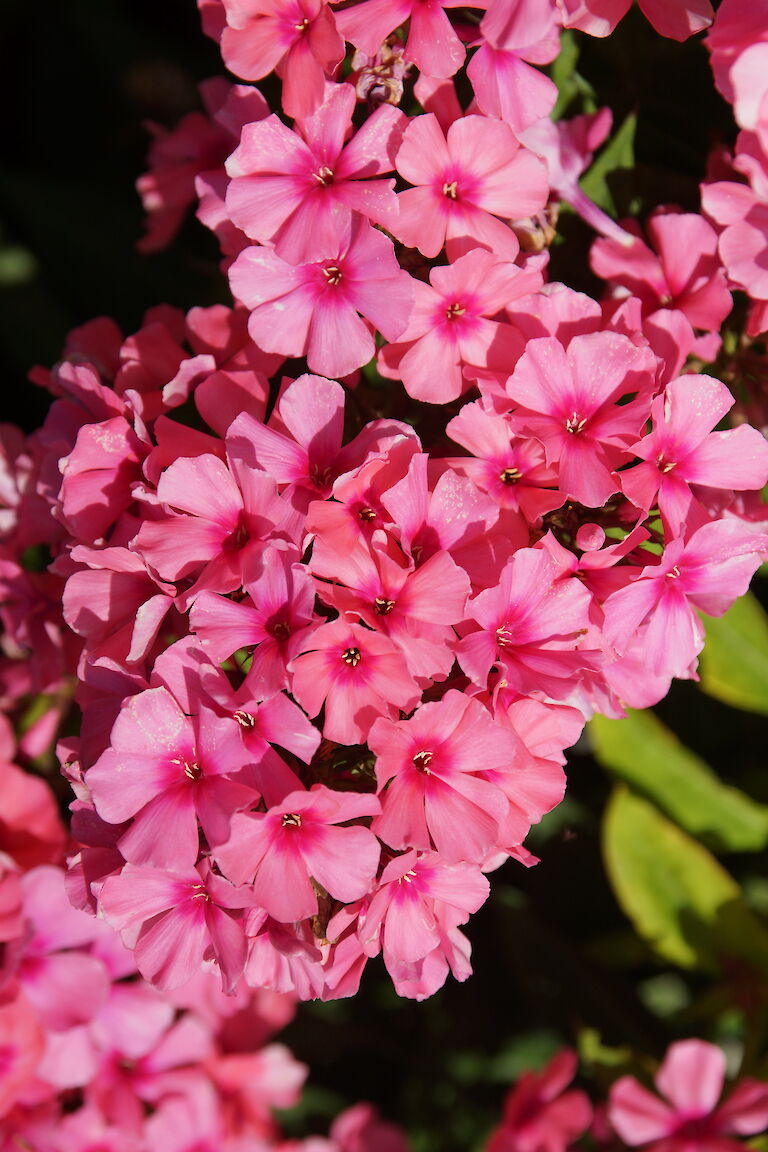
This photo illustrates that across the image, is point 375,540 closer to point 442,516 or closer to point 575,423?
point 442,516

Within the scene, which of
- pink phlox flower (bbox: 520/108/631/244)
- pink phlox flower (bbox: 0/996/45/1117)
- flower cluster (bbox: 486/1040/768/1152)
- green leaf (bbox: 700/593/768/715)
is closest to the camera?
pink phlox flower (bbox: 520/108/631/244)

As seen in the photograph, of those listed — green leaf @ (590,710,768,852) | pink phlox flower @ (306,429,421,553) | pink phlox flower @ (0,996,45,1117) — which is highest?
pink phlox flower @ (306,429,421,553)

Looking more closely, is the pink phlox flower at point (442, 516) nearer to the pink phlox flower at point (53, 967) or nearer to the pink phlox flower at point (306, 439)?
the pink phlox flower at point (306, 439)

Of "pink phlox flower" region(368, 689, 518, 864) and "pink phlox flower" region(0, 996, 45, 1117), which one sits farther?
"pink phlox flower" region(0, 996, 45, 1117)

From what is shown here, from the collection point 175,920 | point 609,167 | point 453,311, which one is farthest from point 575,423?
point 175,920

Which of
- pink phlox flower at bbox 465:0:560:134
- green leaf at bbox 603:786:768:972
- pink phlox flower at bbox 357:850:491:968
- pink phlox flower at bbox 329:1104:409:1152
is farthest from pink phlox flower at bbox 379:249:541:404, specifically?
pink phlox flower at bbox 329:1104:409:1152

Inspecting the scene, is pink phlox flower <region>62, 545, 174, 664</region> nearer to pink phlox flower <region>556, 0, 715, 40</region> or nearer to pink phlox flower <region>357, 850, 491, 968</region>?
pink phlox flower <region>357, 850, 491, 968</region>

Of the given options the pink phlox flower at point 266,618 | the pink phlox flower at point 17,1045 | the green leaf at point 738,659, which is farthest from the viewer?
the green leaf at point 738,659

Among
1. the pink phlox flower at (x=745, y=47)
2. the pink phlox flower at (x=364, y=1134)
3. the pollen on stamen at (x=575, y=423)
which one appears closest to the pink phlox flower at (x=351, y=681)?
the pollen on stamen at (x=575, y=423)
